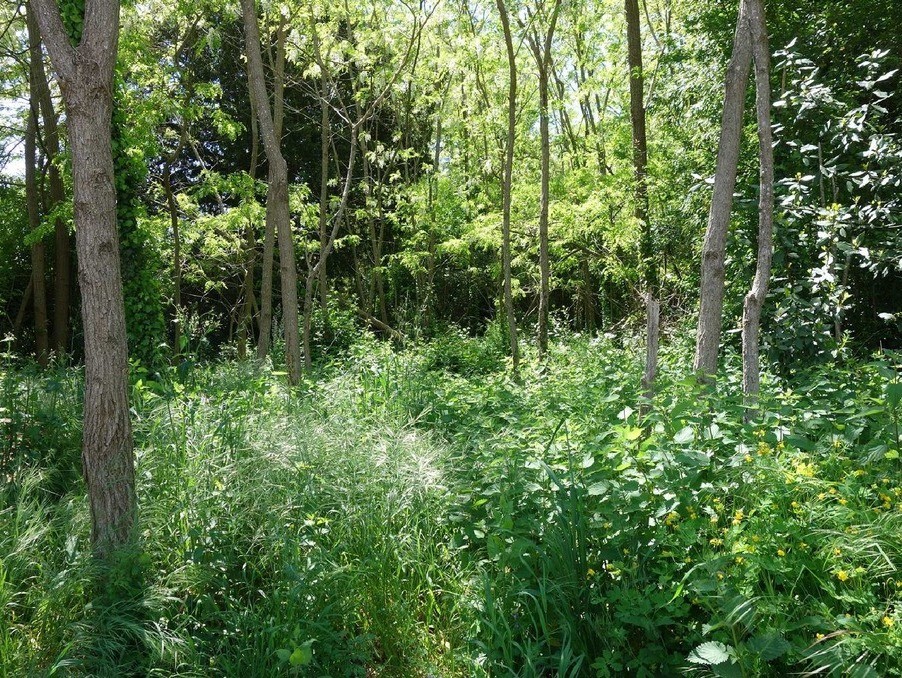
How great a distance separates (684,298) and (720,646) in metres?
7.54

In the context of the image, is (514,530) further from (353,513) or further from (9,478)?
(9,478)

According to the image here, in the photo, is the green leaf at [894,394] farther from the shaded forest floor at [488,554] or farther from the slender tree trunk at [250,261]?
the slender tree trunk at [250,261]

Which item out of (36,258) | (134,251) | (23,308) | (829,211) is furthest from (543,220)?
(23,308)

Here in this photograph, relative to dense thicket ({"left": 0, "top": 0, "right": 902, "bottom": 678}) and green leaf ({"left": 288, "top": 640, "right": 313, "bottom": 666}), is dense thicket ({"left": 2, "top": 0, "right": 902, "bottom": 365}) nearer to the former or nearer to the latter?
dense thicket ({"left": 0, "top": 0, "right": 902, "bottom": 678})

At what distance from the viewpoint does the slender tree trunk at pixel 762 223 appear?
3984 mm

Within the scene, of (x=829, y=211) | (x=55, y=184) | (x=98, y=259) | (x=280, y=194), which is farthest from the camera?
(x=55, y=184)

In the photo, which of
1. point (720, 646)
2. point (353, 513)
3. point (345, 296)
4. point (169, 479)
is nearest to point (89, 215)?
point (169, 479)

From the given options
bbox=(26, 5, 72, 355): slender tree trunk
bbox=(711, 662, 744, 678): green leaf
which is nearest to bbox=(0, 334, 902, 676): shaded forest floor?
bbox=(711, 662, 744, 678): green leaf

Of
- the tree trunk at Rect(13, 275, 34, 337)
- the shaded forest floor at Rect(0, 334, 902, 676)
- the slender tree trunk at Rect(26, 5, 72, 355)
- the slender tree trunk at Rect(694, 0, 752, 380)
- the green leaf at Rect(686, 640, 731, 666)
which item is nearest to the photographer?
the green leaf at Rect(686, 640, 731, 666)

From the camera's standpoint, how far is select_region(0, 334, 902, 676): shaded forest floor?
238 centimetres

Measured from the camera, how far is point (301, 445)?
385cm

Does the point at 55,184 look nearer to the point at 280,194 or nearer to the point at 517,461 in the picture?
the point at 280,194

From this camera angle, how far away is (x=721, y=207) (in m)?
4.38

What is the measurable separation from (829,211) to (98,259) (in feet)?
17.3
